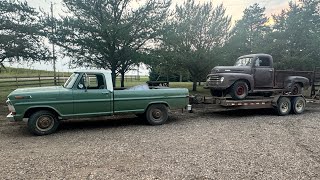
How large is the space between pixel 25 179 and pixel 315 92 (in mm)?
14561

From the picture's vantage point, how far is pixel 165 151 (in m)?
5.60

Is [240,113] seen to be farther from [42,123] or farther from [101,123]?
[42,123]

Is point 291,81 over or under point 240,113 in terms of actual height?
over

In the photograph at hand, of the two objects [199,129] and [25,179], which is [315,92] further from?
[25,179]

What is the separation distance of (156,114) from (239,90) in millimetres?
3596

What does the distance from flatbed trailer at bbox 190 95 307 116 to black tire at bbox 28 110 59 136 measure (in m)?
5.13

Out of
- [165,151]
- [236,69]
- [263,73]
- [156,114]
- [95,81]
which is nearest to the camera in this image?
[165,151]

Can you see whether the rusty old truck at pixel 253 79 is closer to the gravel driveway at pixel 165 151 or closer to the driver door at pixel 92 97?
the gravel driveway at pixel 165 151

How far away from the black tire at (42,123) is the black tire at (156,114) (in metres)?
2.88

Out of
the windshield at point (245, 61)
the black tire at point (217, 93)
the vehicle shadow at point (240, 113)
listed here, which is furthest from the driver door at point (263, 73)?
the black tire at point (217, 93)

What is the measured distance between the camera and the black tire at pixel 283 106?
400 inches

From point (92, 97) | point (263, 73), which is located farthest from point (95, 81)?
point (263, 73)

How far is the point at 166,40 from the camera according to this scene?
15.3 metres

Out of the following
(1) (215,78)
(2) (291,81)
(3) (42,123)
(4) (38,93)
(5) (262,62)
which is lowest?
(3) (42,123)
